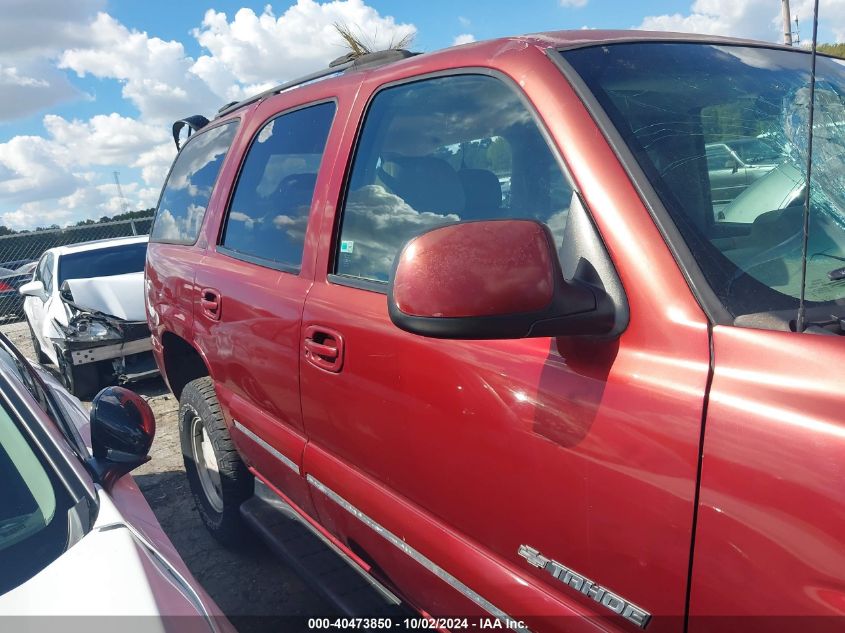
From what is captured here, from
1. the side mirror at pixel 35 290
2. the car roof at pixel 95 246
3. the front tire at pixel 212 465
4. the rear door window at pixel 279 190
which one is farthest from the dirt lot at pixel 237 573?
the car roof at pixel 95 246

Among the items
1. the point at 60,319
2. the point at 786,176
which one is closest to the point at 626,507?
the point at 786,176

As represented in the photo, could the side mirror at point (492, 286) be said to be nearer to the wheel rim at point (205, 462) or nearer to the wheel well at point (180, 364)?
the wheel rim at point (205, 462)

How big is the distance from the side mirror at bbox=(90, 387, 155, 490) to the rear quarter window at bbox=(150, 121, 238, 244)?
3.96ft

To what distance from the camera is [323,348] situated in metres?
2.13

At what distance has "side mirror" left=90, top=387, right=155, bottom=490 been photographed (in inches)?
83.7

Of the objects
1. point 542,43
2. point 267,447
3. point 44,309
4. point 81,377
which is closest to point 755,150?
point 542,43

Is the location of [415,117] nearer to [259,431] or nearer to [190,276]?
[259,431]

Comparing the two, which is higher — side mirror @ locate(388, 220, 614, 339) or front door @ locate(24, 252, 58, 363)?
side mirror @ locate(388, 220, 614, 339)

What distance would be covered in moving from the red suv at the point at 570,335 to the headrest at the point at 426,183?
0.03ft

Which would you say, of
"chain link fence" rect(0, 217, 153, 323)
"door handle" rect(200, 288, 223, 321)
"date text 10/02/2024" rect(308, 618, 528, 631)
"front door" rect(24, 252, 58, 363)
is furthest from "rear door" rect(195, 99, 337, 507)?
"chain link fence" rect(0, 217, 153, 323)

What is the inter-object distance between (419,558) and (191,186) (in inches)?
103

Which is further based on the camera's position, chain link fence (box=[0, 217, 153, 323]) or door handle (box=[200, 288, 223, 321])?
chain link fence (box=[0, 217, 153, 323])

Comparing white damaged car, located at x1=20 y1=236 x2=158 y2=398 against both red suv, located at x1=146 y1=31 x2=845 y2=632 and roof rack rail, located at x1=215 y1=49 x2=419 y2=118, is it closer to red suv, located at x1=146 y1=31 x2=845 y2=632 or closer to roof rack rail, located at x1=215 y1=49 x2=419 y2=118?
roof rack rail, located at x1=215 y1=49 x2=419 y2=118

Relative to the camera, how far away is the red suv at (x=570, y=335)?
1132mm
